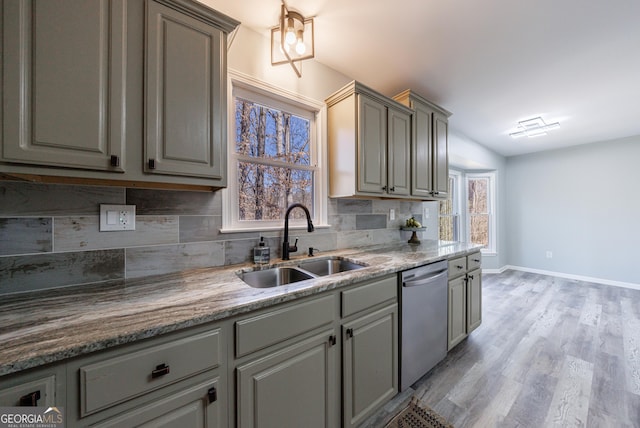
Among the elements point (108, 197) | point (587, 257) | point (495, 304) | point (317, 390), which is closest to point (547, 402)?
point (317, 390)

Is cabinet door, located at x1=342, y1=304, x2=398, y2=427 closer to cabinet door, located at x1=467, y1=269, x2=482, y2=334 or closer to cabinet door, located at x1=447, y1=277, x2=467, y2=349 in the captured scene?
cabinet door, located at x1=447, y1=277, x2=467, y2=349

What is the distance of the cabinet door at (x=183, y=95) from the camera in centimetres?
108

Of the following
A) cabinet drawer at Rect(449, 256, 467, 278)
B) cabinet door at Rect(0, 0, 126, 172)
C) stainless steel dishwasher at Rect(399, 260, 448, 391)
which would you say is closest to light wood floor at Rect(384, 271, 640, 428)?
stainless steel dishwasher at Rect(399, 260, 448, 391)

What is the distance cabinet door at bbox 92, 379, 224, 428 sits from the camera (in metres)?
0.75

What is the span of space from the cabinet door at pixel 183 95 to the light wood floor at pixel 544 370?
2.14 metres

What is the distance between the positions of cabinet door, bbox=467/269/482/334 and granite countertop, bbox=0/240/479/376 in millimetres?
1452

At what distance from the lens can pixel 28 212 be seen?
106 centimetres

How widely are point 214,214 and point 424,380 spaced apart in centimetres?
201

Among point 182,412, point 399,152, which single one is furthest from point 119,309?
point 399,152

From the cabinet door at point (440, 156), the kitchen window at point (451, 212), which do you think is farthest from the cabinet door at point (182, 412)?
the kitchen window at point (451, 212)

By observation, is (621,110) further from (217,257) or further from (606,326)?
(217,257)

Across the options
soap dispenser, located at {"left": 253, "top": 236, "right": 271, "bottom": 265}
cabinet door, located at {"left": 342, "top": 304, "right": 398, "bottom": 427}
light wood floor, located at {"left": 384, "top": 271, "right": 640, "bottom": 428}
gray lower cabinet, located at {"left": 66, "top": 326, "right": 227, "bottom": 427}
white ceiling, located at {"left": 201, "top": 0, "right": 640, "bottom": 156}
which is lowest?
light wood floor, located at {"left": 384, "top": 271, "right": 640, "bottom": 428}

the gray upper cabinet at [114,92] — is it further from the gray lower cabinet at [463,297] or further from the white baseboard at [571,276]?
the white baseboard at [571,276]

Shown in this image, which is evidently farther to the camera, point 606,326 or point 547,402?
point 606,326
